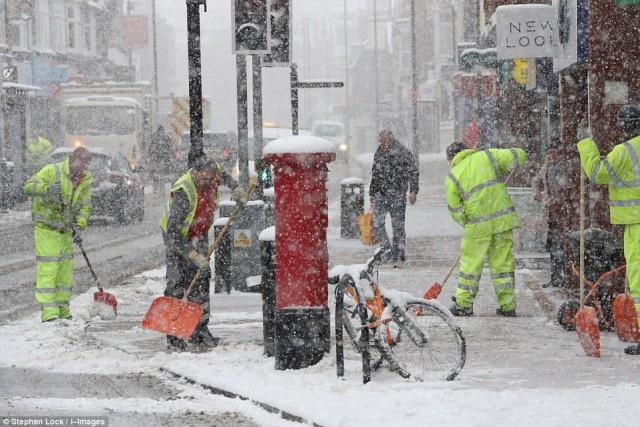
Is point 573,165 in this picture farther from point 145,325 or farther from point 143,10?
point 143,10

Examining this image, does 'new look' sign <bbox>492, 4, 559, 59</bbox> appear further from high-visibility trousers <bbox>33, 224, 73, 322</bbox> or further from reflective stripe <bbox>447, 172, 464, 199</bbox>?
high-visibility trousers <bbox>33, 224, 73, 322</bbox>

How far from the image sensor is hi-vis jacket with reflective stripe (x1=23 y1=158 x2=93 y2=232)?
11648mm

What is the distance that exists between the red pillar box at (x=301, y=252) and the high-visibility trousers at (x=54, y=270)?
349 cm

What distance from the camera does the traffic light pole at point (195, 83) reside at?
10.6m

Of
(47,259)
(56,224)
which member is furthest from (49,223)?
(47,259)

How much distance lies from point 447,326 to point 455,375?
341 mm

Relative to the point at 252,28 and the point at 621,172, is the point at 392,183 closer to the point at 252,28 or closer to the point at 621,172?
the point at 252,28

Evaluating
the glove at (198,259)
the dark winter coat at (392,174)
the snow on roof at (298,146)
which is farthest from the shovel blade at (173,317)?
the dark winter coat at (392,174)

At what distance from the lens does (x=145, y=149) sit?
39719 mm

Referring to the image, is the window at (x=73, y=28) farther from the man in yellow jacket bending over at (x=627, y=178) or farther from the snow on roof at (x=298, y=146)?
the snow on roof at (x=298, y=146)

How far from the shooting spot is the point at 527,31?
14961 mm

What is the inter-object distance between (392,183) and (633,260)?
759cm

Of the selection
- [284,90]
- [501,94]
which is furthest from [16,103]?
[284,90]

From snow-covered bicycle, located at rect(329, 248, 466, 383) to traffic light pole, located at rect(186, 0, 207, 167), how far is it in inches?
103
